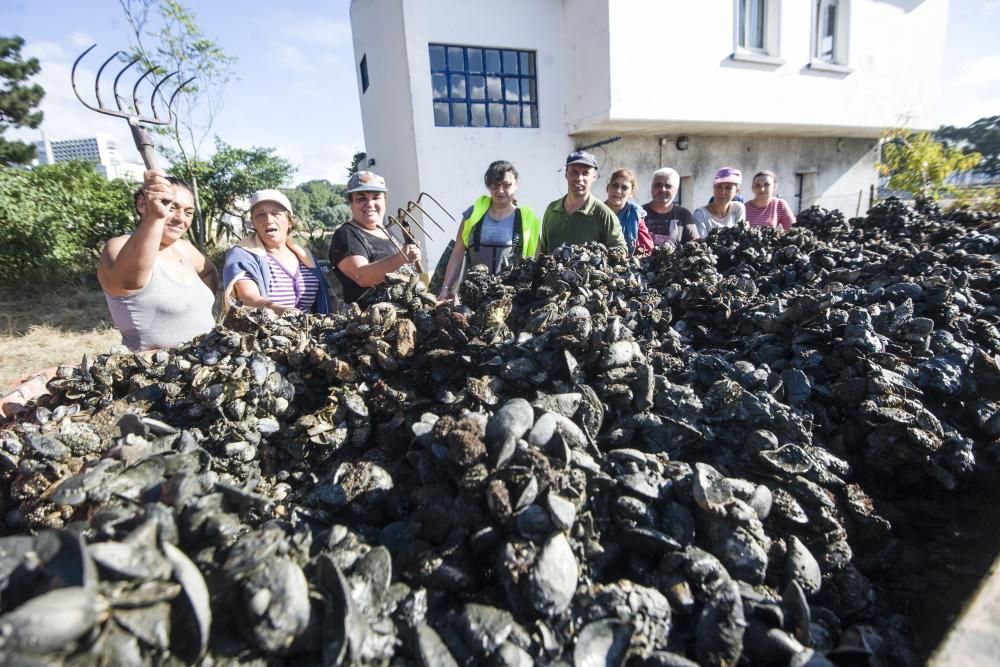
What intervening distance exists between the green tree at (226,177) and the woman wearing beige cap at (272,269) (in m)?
9.64

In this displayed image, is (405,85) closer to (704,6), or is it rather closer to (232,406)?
(704,6)

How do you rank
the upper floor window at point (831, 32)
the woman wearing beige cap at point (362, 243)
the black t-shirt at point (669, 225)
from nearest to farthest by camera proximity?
1. the woman wearing beige cap at point (362, 243)
2. the black t-shirt at point (669, 225)
3. the upper floor window at point (831, 32)

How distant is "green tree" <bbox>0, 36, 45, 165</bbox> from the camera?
12953mm

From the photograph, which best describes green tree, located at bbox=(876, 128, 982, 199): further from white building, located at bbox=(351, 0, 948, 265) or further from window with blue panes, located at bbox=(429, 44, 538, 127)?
window with blue panes, located at bbox=(429, 44, 538, 127)

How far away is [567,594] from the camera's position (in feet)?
3.33

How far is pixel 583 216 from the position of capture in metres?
3.24

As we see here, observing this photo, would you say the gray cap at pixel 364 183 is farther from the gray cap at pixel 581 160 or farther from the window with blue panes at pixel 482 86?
the window with blue panes at pixel 482 86

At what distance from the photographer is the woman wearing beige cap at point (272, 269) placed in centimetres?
275

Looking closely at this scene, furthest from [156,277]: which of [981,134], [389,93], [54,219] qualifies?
[981,134]

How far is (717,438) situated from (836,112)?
13527 mm

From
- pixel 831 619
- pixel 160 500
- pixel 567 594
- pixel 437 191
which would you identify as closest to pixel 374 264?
pixel 160 500

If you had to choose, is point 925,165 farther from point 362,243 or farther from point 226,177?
point 226,177

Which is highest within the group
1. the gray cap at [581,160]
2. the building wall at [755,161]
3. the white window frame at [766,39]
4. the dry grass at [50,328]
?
the white window frame at [766,39]

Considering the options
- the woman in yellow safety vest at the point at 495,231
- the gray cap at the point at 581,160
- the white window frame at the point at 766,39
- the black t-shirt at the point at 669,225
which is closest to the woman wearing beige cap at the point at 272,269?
the woman in yellow safety vest at the point at 495,231
